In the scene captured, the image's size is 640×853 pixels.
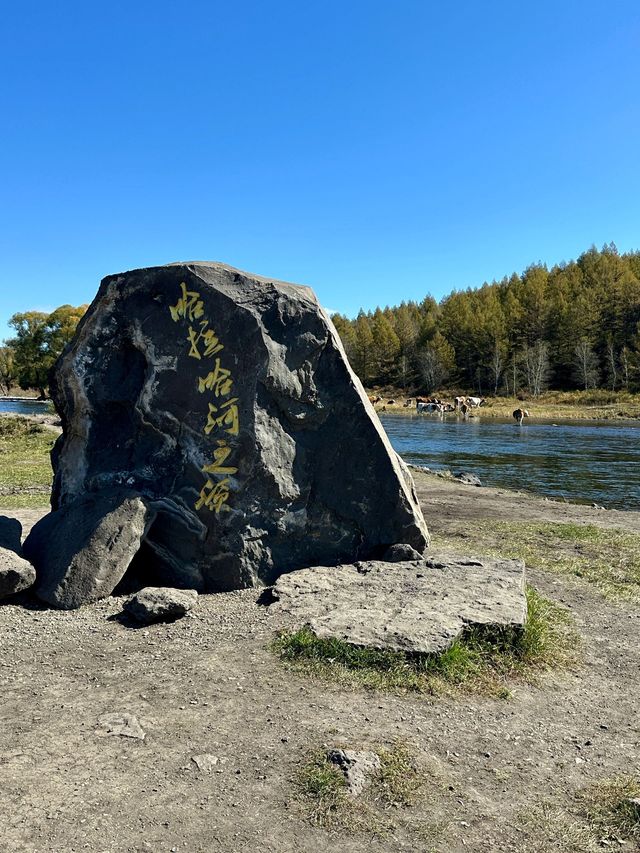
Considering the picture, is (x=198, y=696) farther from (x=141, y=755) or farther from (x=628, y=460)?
(x=628, y=460)

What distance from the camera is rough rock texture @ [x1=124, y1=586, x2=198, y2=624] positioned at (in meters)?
6.39

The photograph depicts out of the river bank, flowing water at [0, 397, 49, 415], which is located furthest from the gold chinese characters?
the river bank

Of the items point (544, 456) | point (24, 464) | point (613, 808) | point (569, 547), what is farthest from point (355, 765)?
point (544, 456)

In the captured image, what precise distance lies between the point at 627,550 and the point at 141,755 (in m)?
8.75

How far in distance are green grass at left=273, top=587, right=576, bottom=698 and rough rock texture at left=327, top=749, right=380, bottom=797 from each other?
107cm

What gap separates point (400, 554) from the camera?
7.85 metres

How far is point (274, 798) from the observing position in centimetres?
382

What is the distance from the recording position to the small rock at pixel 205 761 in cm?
411

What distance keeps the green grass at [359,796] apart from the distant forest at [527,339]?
80719mm

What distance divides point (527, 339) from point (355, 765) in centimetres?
9962

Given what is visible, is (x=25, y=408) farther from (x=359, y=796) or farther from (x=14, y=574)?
(x=359, y=796)

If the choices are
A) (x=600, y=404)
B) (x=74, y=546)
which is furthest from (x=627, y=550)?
(x=600, y=404)

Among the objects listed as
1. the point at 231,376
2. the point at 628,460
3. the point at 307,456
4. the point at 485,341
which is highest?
the point at 485,341

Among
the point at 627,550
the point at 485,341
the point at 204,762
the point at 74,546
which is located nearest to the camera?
the point at 204,762
